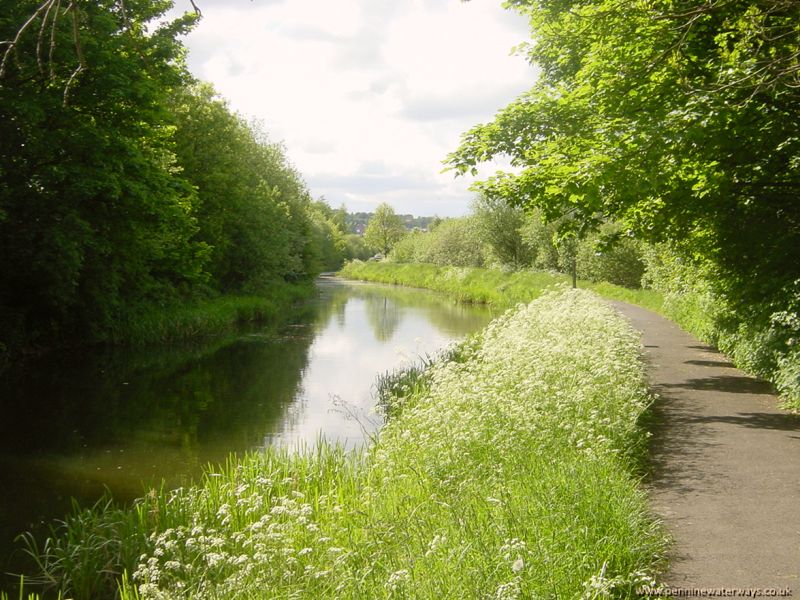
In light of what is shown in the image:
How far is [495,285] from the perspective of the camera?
164 feet

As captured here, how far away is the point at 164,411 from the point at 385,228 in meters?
118

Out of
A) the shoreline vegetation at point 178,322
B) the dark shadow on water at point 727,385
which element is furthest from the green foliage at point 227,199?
the dark shadow on water at point 727,385

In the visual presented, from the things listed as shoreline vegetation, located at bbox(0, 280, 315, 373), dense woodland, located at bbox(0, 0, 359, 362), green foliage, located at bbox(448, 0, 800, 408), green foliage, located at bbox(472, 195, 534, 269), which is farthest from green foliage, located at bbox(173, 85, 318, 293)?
green foliage, located at bbox(472, 195, 534, 269)

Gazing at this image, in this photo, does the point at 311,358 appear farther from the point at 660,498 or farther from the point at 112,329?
the point at 660,498

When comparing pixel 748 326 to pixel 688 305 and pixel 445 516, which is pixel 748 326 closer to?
pixel 688 305

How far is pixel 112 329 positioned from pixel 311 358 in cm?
696

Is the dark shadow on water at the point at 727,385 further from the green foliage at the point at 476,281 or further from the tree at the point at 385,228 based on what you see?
the tree at the point at 385,228

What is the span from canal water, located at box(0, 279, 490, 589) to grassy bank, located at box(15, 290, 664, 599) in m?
→ 1.53

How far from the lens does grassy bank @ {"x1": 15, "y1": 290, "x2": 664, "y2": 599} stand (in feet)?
15.5

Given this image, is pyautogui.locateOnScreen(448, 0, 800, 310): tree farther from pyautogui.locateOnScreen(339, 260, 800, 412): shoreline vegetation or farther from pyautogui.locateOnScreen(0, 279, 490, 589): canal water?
pyautogui.locateOnScreen(0, 279, 490, 589): canal water

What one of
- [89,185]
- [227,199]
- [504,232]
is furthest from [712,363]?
[504,232]

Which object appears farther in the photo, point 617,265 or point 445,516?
point 617,265

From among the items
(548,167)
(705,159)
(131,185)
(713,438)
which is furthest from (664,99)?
(131,185)

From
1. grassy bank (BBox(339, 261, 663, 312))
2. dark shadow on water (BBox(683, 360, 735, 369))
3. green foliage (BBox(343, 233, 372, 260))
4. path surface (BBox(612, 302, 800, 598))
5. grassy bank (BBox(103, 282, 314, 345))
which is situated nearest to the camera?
path surface (BBox(612, 302, 800, 598))
